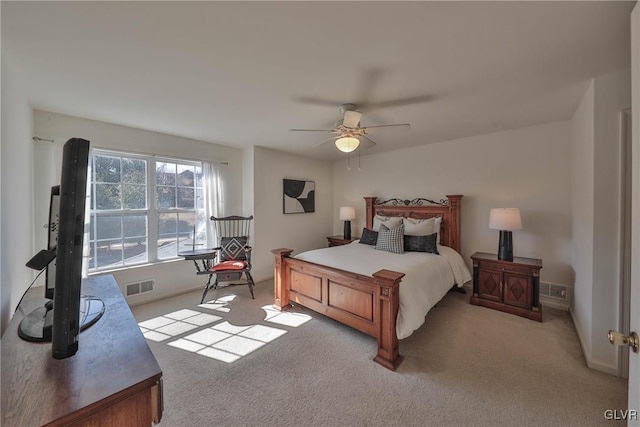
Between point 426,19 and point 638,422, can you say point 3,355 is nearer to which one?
point 638,422

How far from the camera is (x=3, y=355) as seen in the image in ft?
3.16

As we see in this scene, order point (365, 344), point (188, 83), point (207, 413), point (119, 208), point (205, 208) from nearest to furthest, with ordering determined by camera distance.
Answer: point (207, 413), point (188, 83), point (365, 344), point (119, 208), point (205, 208)

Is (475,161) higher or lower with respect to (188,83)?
lower

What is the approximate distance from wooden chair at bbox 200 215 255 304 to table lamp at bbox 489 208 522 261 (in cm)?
336

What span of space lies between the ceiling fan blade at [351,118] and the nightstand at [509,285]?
241cm

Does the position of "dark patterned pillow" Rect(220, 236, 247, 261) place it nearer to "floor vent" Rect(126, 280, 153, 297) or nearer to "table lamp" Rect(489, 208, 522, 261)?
"floor vent" Rect(126, 280, 153, 297)

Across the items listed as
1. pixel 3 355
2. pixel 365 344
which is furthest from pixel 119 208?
pixel 365 344

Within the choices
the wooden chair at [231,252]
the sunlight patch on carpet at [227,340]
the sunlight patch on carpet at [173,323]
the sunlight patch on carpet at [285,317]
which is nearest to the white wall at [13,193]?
the sunlight patch on carpet at [173,323]

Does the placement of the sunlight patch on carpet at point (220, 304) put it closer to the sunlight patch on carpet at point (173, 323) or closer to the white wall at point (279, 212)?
the sunlight patch on carpet at point (173, 323)

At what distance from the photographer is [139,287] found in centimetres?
333

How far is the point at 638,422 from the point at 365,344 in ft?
5.80

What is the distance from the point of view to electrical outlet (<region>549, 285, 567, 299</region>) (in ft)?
10.1

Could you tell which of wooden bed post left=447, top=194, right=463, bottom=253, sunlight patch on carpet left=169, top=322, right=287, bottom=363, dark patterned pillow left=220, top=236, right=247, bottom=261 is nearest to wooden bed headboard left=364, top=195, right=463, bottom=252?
wooden bed post left=447, top=194, right=463, bottom=253

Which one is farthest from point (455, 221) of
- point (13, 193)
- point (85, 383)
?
point (13, 193)
